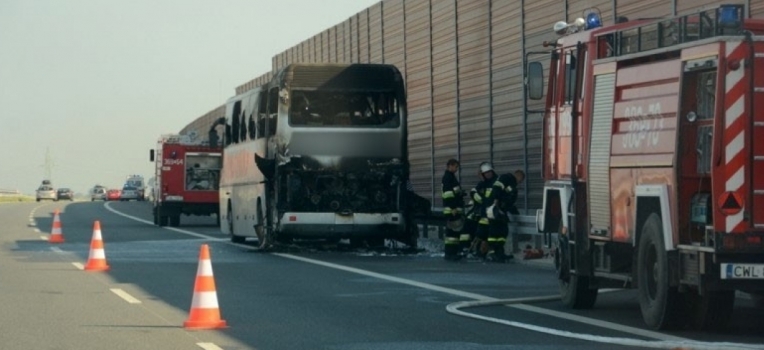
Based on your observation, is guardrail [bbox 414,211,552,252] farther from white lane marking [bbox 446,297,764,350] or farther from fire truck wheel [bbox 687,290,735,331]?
fire truck wheel [bbox 687,290,735,331]

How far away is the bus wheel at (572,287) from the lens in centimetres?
1764

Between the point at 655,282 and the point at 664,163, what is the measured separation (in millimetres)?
1142

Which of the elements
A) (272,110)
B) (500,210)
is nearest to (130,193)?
(272,110)

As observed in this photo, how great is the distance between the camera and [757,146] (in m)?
13.7

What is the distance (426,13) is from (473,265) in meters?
10.9

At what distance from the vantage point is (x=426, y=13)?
36781 mm

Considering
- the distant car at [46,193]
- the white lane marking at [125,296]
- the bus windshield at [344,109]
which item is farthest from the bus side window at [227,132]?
the distant car at [46,193]

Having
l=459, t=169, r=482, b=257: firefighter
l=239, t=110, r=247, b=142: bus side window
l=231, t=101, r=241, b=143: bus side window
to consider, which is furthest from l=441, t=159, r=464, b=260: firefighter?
l=231, t=101, r=241, b=143: bus side window

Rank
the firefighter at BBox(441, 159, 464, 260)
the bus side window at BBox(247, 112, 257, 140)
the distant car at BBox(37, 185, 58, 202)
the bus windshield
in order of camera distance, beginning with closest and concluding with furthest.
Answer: the firefighter at BBox(441, 159, 464, 260) → the bus windshield → the bus side window at BBox(247, 112, 257, 140) → the distant car at BBox(37, 185, 58, 202)

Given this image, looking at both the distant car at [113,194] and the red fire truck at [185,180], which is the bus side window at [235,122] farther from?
the distant car at [113,194]

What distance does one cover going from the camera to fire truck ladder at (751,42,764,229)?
539 inches

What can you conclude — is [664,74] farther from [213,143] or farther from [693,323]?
[213,143]

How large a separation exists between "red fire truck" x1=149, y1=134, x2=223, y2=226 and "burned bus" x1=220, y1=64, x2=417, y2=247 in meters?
19.9

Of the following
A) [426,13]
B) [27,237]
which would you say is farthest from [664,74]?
[27,237]
